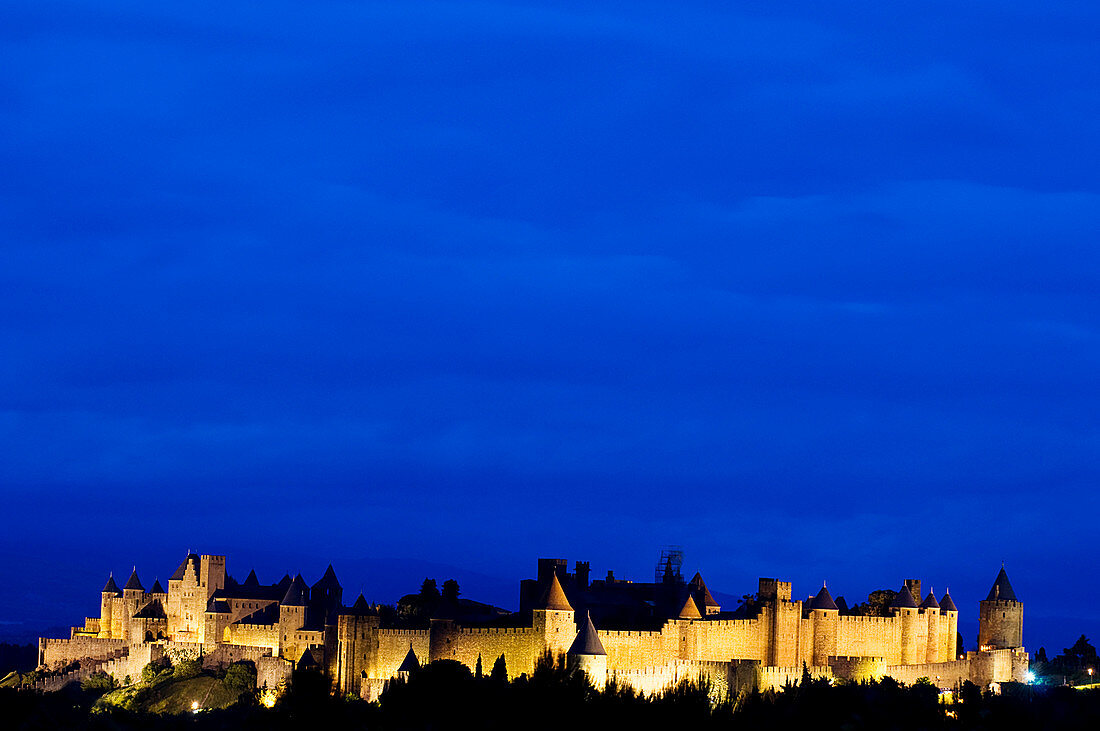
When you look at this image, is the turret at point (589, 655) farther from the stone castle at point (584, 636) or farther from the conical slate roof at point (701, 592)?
the conical slate roof at point (701, 592)

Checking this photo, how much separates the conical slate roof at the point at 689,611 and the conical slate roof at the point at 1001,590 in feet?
51.7

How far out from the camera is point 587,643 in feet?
268

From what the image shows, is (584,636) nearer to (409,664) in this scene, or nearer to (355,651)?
(409,664)

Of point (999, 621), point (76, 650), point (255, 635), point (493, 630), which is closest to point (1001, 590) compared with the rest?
point (999, 621)

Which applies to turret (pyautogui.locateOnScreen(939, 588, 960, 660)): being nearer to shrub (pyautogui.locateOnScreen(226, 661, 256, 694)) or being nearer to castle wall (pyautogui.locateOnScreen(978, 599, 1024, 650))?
castle wall (pyautogui.locateOnScreen(978, 599, 1024, 650))

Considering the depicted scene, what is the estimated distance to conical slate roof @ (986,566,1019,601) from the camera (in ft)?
305

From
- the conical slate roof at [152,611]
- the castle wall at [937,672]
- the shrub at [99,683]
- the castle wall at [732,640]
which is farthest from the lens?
the conical slate roof at [152,611]

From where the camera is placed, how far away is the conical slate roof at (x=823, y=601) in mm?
88188

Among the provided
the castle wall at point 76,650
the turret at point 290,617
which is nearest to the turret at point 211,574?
the castle wall at point 76,650

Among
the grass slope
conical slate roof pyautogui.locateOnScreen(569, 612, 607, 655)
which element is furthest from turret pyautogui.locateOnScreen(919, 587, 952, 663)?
the grass slope

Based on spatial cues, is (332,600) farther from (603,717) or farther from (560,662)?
(603,717)

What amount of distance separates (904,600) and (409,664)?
24.9m

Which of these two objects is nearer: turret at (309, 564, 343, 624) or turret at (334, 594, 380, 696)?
turret at (334, 594, 380, 696)

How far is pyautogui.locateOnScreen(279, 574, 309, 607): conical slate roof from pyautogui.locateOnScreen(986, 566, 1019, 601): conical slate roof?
34.5 metres
